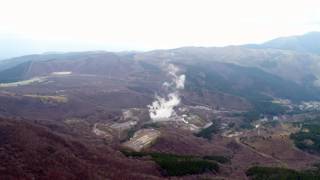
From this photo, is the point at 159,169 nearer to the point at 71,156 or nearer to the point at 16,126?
the point at 71,156

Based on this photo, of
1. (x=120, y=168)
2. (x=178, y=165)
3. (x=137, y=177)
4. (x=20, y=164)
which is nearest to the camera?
(x=20, y=164)

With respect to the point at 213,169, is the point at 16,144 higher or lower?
higher

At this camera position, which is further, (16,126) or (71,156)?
(16,126)

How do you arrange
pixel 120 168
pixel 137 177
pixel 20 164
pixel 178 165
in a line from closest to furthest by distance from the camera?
pixel 20 164 < pixel 137 177 < pixel 120 168 < pixel 178 165

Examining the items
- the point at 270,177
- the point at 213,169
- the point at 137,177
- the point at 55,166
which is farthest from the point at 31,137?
the point at 270,177

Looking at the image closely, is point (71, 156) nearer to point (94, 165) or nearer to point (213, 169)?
point (94, 165)

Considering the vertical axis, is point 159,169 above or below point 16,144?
below

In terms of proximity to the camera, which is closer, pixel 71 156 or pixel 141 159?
pixel 71 156

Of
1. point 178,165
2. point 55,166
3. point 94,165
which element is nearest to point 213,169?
point 178,165
